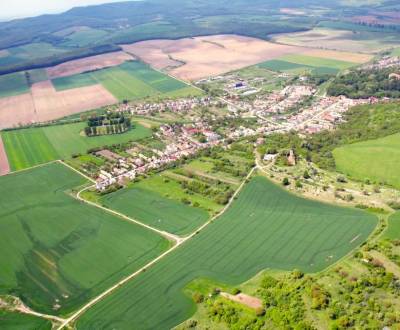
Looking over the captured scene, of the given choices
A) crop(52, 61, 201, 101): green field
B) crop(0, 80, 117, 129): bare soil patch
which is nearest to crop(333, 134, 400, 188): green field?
crop(52, 61, 201, 101): green field

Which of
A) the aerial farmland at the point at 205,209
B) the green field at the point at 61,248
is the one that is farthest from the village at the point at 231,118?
the green field at the point at 61,248

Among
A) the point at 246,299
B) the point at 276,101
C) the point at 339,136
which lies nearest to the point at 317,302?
the point at 246,299

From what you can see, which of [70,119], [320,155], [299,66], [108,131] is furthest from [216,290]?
[299,66]

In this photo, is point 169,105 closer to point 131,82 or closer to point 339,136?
point 131,82

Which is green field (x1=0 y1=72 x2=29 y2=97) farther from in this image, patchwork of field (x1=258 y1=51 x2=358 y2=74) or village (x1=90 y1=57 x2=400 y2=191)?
patchwork of field (x1=258 y1=51 x2=358 y2=74)

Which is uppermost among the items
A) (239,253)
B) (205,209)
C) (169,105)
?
(169,105)

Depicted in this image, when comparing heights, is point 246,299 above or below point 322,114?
below
